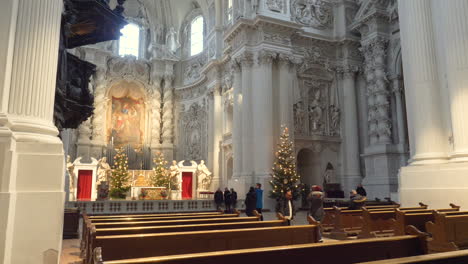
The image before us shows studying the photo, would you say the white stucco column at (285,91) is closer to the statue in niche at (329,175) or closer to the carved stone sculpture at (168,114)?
the statue in niche at (329,175)

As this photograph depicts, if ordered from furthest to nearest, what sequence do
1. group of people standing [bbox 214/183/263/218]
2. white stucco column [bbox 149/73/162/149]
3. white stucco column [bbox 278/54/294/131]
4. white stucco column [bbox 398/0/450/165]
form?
white stucco column [bbox 149/73/162/149]
white stucco column [bbox 278/54/294/131]
group of people standing [bbox 214/183/263/218]
white stucco column [bbox 398/0/450/165]

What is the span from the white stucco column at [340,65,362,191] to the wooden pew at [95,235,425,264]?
17.0m

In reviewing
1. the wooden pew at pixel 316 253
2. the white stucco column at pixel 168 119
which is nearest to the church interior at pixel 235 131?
the wooden pew at pixel 316 253

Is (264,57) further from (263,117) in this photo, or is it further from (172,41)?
(172,41)

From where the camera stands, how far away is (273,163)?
59.8 ft

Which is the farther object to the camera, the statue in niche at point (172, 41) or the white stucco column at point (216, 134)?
the statue in niche at point (172, 41)

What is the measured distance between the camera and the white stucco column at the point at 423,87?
31.8 feet

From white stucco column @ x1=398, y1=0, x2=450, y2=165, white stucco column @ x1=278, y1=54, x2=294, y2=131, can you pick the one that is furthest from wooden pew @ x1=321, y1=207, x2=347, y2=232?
white stucco column @ x1=278, y1=54, x2=294, y2=131

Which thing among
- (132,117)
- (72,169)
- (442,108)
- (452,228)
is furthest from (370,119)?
(132,117)

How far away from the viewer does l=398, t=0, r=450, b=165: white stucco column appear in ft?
31.8

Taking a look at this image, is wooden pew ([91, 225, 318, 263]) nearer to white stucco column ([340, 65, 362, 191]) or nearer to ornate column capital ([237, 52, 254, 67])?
ornate column capital ([237, 52, 254, 67])

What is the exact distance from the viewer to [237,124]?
2005 centimetres

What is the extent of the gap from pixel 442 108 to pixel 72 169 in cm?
1704

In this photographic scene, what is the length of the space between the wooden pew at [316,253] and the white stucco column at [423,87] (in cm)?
654
